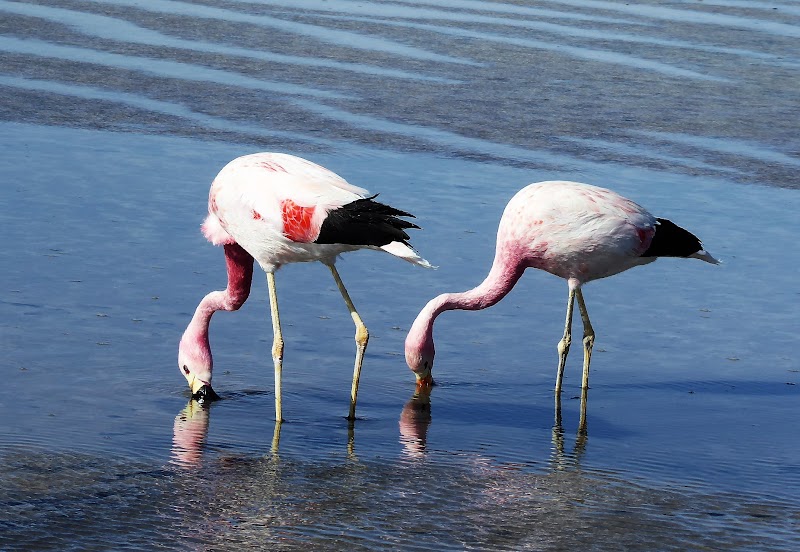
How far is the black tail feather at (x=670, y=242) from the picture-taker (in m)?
6.87

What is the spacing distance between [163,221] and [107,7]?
8.96 metres

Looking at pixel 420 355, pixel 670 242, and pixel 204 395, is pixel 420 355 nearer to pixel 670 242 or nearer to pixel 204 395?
pixel 204 395

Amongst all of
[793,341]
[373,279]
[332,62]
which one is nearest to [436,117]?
[332,62]

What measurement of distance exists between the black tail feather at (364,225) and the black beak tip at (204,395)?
0.86 metres

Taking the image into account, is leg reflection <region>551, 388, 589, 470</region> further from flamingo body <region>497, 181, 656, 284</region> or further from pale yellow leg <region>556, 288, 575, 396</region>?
flamingo body <region>497, 181, 656, 284</region>

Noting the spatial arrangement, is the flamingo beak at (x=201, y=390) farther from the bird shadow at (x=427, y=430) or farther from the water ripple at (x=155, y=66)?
the water ripple at (x=155, y=66)

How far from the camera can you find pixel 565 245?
670 centimetres

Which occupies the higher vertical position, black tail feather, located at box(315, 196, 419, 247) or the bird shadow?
black tail feather, located at box(315, 196, 419, 247)

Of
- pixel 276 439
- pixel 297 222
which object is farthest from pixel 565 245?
pixel 276 439

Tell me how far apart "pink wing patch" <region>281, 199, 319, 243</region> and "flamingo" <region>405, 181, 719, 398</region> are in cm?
80

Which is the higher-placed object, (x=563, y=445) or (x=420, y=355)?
(x=420, y=355)

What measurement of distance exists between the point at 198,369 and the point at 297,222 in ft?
2.71

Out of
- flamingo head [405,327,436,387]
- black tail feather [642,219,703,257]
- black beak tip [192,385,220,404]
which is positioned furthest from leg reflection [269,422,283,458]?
black tail feather [642,219,703,257]

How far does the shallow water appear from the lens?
510 centimetres
